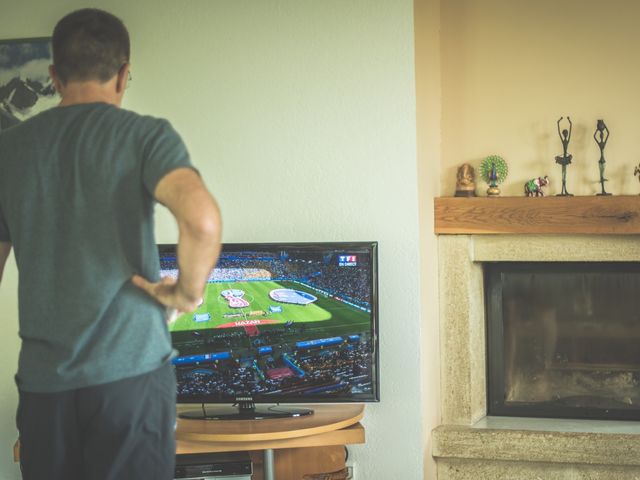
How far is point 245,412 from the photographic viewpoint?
3.36 metres

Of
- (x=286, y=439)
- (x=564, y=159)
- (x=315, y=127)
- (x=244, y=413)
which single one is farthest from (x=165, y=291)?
(x=564, y=159)

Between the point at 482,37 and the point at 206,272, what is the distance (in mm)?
2621

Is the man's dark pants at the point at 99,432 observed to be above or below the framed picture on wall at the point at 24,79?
below

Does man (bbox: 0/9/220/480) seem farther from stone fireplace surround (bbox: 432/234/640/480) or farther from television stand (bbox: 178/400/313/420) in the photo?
stone fireplace surround (bbox: 432/234/640/480)

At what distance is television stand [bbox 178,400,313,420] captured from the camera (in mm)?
3314

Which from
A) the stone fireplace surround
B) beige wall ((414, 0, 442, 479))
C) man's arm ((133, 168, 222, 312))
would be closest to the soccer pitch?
beige wall ((414, 0, 442, 479))

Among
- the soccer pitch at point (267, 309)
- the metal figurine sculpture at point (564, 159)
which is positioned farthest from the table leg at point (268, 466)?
the metal figurine sculpture at point (564, 159)

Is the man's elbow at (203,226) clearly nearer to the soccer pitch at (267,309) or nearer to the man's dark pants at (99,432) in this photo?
the man's dark pants at (99,432)

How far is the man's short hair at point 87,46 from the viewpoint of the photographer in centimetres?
165

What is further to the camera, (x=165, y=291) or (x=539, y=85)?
(x=539, y=85)

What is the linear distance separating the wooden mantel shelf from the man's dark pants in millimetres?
2299

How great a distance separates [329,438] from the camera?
318 cm

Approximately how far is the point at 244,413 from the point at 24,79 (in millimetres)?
1542

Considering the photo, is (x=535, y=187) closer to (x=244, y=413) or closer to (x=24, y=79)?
(x=244, y=413)
